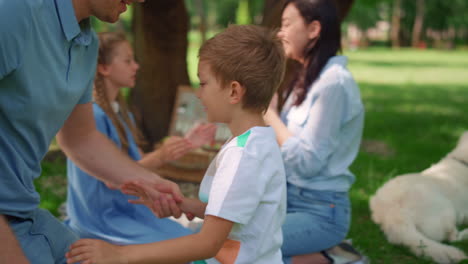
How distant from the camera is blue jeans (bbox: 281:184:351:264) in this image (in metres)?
3.10

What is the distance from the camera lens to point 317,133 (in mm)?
3084

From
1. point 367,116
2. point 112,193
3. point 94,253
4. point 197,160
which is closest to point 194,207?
point 94,253

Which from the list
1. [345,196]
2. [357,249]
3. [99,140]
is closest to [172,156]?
[99,140]

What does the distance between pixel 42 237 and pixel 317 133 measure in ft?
5.29

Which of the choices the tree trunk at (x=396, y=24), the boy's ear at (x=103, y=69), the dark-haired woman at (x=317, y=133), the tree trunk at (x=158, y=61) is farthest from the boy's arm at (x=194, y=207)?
the tree trunk at (x=396, y=24)

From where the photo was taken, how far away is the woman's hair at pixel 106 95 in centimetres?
345

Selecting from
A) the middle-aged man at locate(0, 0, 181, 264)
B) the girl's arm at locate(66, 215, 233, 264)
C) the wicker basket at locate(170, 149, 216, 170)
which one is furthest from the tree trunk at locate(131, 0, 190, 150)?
the girl's arm at locate(66, 215, 233, 264)

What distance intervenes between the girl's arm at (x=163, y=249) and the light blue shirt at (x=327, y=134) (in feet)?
4.35

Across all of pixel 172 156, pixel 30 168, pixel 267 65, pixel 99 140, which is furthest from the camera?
pixel 172 156

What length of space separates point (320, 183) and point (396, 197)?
1300 millimetres

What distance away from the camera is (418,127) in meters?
8.91

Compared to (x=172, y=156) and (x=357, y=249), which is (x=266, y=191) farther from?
(x=357, y=249)

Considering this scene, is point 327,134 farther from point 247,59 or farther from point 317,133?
point 247,59

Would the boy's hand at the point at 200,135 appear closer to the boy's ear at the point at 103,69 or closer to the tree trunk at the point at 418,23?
the boy's ear at the point at 103,69
